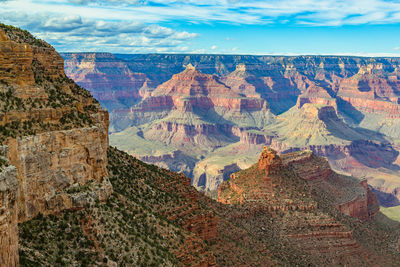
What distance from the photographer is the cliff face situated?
24859mm

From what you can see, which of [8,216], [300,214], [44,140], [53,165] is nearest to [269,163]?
[300,214]

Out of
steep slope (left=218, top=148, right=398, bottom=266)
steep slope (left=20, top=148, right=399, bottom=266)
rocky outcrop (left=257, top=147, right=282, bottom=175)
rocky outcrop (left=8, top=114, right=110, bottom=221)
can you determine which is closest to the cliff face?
rocky outcrop (left=8, top=114, right=110, bottom=221)

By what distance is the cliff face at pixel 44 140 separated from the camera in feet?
81.6

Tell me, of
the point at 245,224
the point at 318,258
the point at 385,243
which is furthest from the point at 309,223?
the point at 385,243

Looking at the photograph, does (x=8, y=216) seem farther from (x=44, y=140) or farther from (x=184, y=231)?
(x=184, y=231)

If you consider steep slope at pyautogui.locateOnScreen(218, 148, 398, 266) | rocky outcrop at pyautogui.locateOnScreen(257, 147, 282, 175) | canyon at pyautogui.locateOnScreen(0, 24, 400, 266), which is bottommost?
steep slope at pyautogui.locateOnScreen(218, 148, 398, 266)

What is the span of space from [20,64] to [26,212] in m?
9.48

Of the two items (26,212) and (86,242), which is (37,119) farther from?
(86,242)

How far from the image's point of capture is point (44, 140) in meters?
25.8

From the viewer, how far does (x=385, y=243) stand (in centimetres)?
7550

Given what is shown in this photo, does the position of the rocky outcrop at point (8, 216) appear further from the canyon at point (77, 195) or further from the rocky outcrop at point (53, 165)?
the rocky outcrop at point (53, 165)

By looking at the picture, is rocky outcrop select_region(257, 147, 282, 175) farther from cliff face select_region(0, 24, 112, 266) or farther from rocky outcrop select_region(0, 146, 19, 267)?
rocky outcrop select_region(0, 146, 19, 267)

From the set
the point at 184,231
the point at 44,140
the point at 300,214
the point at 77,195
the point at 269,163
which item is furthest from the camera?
the point at 269,163

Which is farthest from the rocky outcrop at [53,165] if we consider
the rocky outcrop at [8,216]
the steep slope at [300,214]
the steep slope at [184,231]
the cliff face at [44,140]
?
the steep slope at [300,214]
